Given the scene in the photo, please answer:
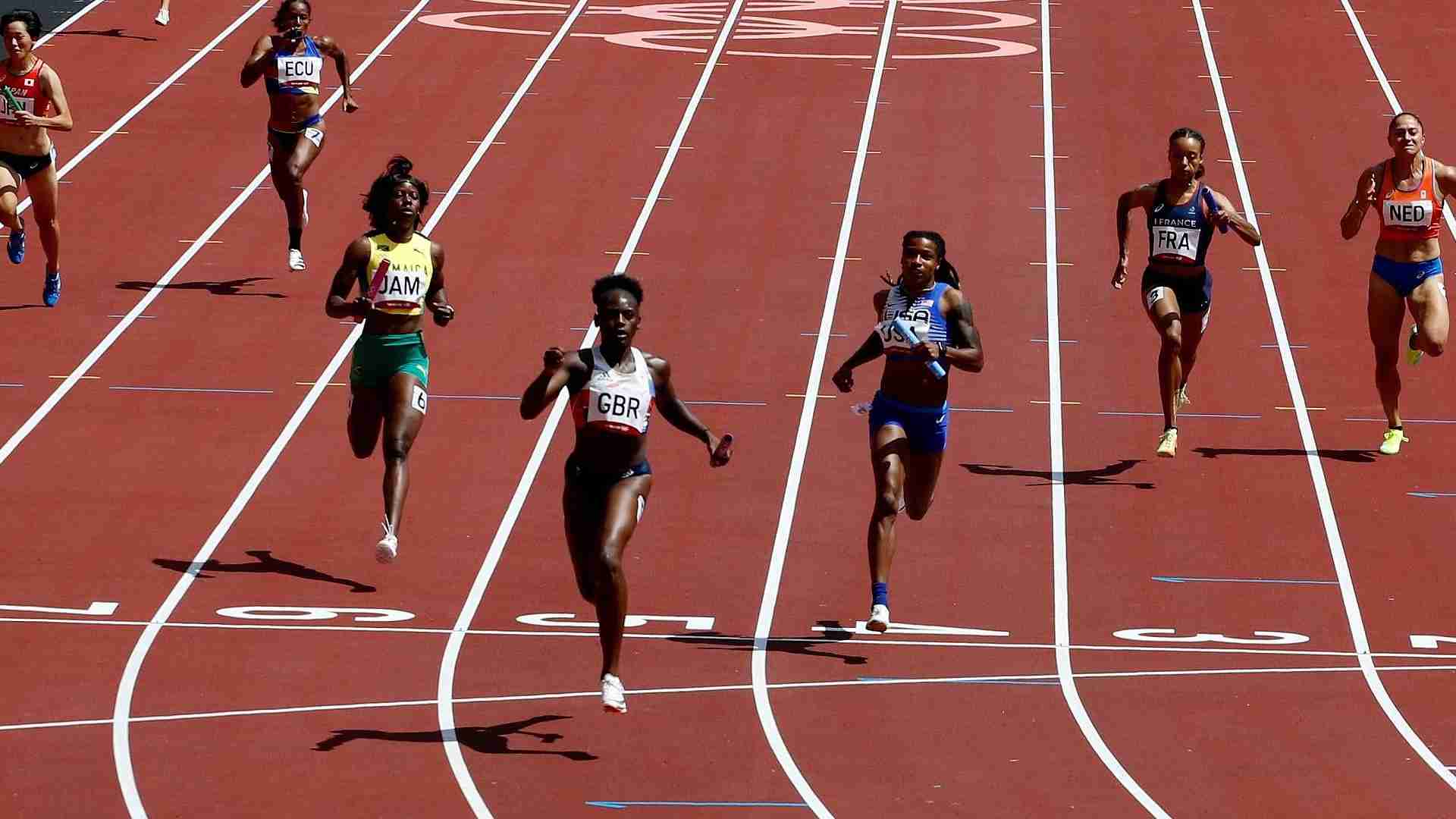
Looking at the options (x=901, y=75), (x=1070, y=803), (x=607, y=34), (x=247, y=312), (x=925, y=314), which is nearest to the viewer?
(x=1070, y=803)

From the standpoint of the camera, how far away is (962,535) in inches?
498

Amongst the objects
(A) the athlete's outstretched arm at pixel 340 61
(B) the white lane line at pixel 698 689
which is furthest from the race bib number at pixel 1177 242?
(A) the athlete's outstretched arm at pixel 340 61

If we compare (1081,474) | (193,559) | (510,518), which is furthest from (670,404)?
(1081,474)

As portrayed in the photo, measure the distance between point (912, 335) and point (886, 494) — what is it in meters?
0.74

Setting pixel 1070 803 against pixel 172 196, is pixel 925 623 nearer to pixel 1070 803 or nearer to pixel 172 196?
pixel 1070 803

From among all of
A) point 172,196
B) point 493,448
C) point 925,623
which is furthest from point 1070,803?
point 172,196

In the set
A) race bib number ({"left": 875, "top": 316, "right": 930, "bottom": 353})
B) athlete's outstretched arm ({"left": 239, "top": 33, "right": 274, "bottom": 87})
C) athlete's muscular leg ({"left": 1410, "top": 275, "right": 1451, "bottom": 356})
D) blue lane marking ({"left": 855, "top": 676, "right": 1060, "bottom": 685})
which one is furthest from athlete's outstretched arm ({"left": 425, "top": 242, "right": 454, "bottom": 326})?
athlete's muscular leg ({"left": 1410, "top": 275, "right": 1451, "bottom": 356})

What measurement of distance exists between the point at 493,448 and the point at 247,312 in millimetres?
3492

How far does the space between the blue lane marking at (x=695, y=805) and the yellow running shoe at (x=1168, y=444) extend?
5682 millimetres

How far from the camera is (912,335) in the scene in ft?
35.9

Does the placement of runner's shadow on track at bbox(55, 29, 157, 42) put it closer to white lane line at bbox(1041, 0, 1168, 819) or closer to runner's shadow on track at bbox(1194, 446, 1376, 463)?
white lane line at bbox(1041, 0, 1168, 819)

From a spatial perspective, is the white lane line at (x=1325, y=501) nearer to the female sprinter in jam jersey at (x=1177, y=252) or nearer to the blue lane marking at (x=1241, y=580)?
the blue lane marking at (x=1241, y=580)

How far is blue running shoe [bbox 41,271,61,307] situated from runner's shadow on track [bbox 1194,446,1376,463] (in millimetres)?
7924

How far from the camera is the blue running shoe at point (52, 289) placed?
54.3ft
